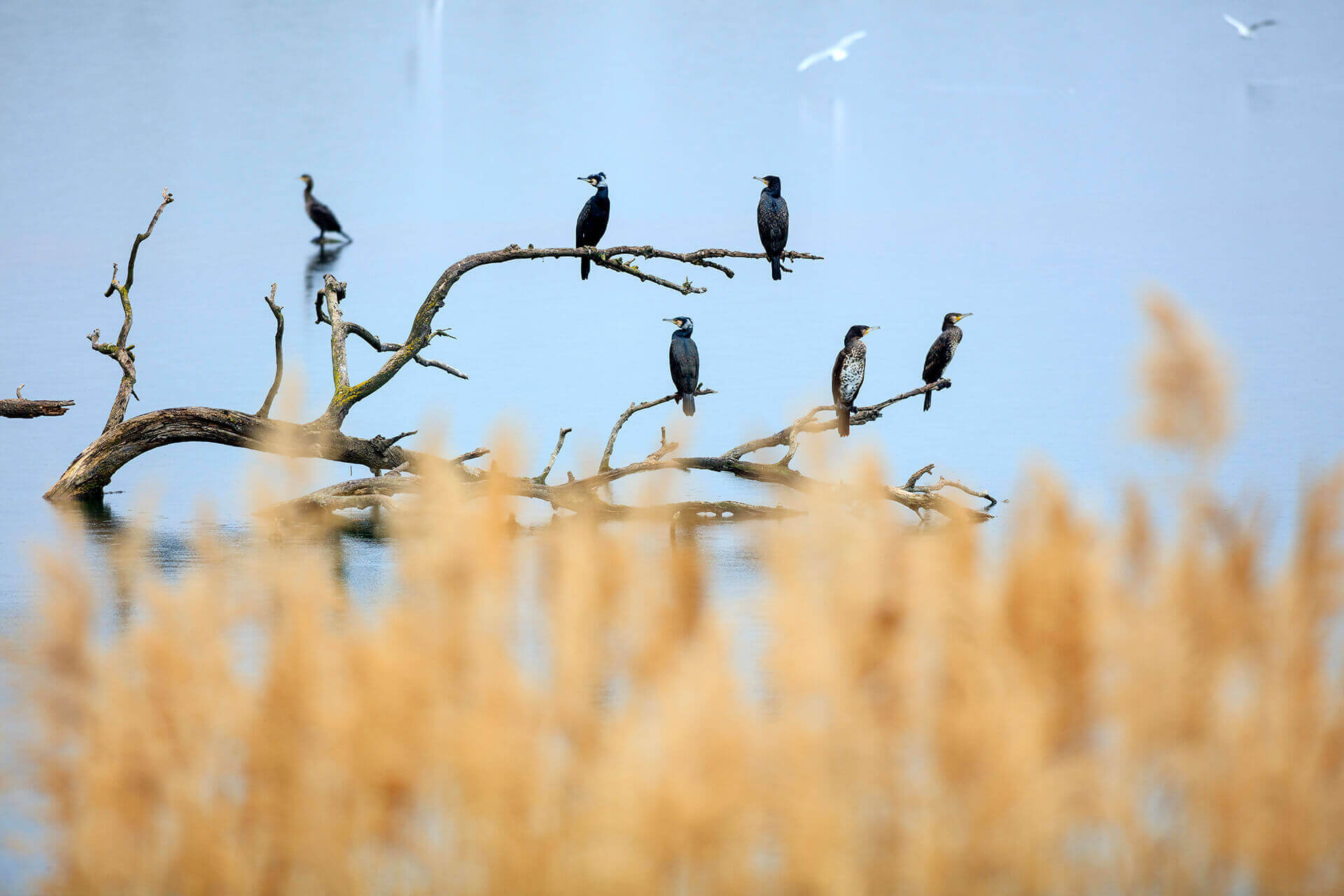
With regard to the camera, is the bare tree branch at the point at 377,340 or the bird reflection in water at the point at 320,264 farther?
the bird reflection in water at the point at 320,264

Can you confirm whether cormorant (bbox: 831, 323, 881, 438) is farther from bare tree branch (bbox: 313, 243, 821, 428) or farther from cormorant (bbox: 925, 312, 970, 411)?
bare tree branch (bbox: 313, 243, 821, 428)

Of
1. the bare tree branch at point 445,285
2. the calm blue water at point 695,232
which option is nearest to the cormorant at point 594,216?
the calm blue water at point 695,232

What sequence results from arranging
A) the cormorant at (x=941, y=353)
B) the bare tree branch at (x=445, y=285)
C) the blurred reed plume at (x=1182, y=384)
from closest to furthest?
the blurred reed plume at (x=1182, y=384), the bare tree branch at (x=445, y=285), the cormorant at (x=941, y=353)

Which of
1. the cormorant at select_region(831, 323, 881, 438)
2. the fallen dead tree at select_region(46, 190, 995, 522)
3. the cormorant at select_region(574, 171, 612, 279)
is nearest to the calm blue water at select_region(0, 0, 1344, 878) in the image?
the fallen dead tree at select_region(46, 190, 995, 522)

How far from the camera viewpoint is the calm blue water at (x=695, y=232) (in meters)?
10.9

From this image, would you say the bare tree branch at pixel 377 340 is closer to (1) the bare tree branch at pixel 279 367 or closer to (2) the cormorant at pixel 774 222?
(1) the bare tree branch at pixel 279 367

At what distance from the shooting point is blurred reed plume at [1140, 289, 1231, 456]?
362 centimetres

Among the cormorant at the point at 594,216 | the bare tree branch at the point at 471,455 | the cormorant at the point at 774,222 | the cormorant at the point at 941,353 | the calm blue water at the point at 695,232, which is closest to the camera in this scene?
the bare tree branch at the point at 471,455

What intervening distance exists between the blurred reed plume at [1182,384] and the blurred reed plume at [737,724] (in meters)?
0.20

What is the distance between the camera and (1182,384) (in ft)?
12.0

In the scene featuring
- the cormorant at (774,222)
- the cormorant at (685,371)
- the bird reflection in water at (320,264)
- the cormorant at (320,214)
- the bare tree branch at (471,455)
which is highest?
the cormorant at (320,214)

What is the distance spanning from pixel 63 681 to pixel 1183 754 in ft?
7.35

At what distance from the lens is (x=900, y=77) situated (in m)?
42.7

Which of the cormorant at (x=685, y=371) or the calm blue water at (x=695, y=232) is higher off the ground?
the calm blue water at (x=695, y=232)
